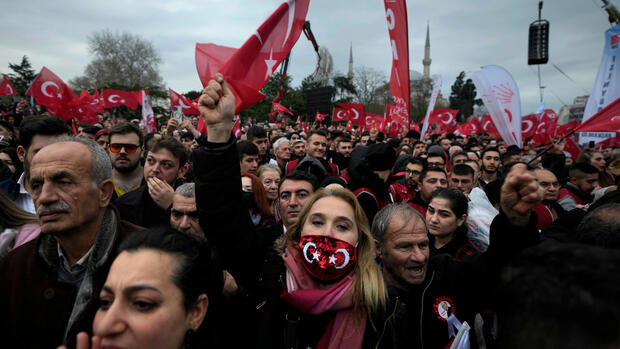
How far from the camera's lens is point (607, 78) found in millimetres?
5207

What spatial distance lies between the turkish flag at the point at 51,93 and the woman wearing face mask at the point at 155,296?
803cm

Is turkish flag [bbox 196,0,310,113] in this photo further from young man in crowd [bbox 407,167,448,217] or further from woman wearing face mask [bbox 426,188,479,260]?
young man in crowd [bbox 407,167,448,217]

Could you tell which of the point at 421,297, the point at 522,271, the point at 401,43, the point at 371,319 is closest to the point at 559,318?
the point at 522,271

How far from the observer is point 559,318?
0.70 metres

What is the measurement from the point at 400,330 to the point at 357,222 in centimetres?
61

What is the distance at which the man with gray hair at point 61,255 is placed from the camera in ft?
4.71

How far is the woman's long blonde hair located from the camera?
5.33ft

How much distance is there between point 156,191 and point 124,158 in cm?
107

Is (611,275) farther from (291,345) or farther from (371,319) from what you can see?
(291,345)

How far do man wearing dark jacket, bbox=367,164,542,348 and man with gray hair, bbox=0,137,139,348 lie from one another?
1341 millimetres

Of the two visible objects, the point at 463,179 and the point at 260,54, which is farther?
the point at 463,179

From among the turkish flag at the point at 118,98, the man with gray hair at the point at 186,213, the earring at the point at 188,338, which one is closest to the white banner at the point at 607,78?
the man with gray hair at the point at 186,213

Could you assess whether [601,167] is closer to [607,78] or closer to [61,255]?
[607,78]

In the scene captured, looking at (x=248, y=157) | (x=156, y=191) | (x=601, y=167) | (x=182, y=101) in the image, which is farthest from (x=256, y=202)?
(x=182, y=101)
